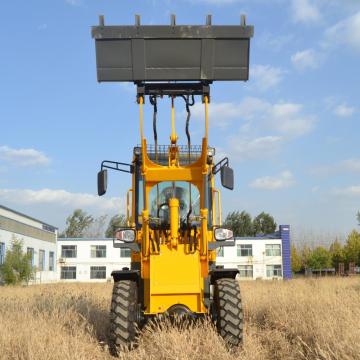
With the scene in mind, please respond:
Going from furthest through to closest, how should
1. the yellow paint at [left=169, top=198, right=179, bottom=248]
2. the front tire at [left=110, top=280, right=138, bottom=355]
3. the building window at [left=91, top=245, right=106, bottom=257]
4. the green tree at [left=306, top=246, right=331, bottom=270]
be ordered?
the building window at [left=91, top=245, right=106, bottom=257], the green tree at [left=306, top=246, right=331, bottom=270], the yellow paint at [left=169, top=198, right=179, bottom=248], the front tire at [left=110, top=280, right=138, bottom=355]

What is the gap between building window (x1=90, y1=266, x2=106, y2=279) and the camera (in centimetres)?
5716

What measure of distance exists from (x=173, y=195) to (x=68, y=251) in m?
53.2

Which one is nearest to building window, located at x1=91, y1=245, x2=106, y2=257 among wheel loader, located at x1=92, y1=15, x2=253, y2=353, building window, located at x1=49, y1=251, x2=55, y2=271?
building window, located at x1=49, y1=251, x2=55, y2=271

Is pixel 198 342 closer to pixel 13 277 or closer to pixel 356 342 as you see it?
pixel 356 342

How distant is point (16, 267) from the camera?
3522 cm

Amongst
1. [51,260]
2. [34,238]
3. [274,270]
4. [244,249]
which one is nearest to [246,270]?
[244,249]

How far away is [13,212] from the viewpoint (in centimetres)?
4334

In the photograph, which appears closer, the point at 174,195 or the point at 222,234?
the point at 222,234

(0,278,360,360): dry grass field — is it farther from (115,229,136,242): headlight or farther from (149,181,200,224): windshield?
(149,181,200,224): windshield

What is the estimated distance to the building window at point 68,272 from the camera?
57.0 metres

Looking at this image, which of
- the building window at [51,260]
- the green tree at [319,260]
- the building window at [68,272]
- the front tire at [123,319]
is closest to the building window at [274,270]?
the green tree at [319,260]

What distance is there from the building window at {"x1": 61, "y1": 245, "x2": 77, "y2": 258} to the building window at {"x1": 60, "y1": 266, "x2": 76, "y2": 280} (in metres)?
1.44

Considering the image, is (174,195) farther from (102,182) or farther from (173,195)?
(102,182)

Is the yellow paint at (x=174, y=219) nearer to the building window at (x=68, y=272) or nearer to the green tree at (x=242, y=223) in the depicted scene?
the building window at (x=68, y=272)
